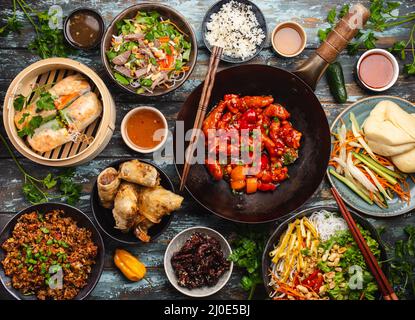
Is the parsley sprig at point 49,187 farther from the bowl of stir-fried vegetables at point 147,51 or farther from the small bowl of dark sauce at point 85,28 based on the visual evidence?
the small bowl of dark sauce at point 85,28

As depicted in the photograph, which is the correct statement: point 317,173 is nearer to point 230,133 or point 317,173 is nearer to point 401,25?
point 230,133

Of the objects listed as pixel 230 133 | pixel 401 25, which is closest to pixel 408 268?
pixel 230 133

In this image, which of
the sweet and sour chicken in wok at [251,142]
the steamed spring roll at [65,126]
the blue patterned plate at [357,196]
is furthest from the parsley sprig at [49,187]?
the blue patterned plate at [357,196]

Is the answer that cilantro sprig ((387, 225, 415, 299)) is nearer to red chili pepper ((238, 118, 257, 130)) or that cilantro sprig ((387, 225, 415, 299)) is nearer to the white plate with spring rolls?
red chili pepper ((238, 118, 257, 130))

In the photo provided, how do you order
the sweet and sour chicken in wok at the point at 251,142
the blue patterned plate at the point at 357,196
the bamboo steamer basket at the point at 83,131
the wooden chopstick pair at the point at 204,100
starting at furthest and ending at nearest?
the blue patterned plate at the point at 357,196 → the sweet and sour chicken in wok at the point at 251,142 → the bamboo steamer basket at the point at 83,131 → the wooden chopstick pair at the point at 204,100

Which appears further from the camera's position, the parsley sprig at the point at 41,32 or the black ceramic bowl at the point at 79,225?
the parsley sprig at the point at 41,32

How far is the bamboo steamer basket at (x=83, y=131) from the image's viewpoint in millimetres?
3404

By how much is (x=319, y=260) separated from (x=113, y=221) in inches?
60.1

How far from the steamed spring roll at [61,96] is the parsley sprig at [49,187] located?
40cm

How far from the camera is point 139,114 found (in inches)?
144

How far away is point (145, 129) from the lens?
3.69 m

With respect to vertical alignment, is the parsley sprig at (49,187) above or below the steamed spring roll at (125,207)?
below

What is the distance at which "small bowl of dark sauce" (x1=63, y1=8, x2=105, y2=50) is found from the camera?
367cm

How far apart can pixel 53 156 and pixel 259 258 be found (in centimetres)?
168
